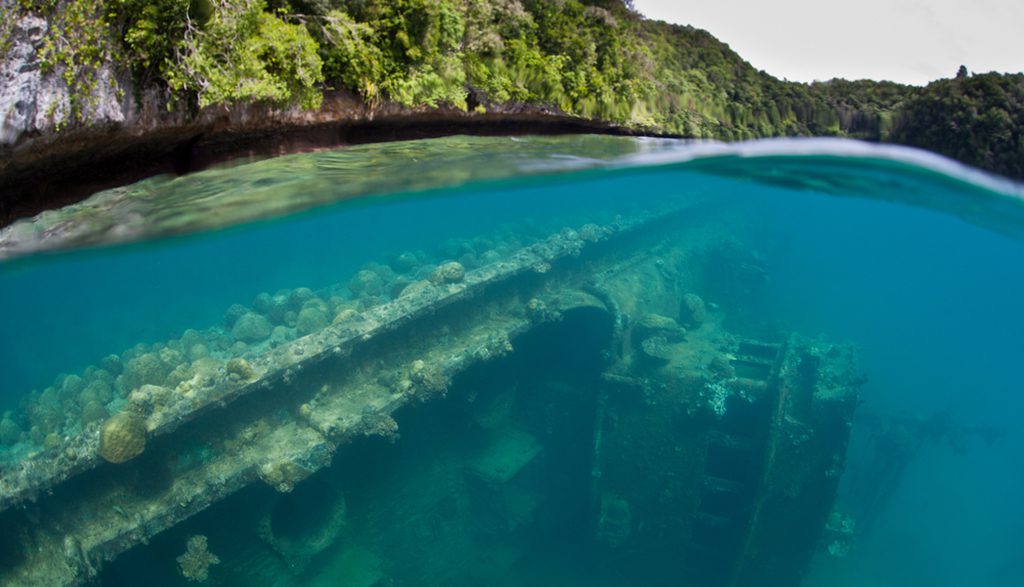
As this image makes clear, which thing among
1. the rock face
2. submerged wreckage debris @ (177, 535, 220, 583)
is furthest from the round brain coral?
the rock face

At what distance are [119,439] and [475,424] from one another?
8912 millimetres

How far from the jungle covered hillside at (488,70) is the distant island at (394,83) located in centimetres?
2

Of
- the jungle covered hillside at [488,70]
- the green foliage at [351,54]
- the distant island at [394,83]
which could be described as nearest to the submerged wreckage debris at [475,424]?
the distant island at [394,83]

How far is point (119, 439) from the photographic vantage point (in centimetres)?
1001

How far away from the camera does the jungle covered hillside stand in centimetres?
455

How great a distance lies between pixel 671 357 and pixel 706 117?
9140mm

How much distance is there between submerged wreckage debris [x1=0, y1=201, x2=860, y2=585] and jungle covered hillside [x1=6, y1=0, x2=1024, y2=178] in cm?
772

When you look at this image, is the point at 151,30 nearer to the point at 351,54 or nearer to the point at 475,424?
the point at 351,54

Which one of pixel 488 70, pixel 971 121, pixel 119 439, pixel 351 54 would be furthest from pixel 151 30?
pixel 971 121

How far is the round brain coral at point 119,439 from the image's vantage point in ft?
32.6

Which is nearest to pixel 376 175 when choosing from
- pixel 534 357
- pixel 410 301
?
pixel 410 301

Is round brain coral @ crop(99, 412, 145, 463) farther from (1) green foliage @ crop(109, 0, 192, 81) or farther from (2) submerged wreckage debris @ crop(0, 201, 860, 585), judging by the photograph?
(1) green foliage @ crop(109, 0, 192, 81)

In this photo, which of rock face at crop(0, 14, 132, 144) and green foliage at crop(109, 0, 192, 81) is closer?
rock face at crop(0, 14, 132, 144)

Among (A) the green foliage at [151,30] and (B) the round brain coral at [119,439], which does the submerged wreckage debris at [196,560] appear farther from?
(A) the green foliage at [151,30]
